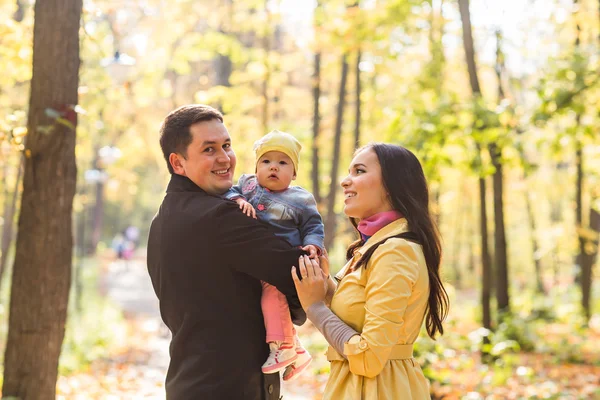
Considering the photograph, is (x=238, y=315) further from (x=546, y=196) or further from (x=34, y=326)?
(x=546, y=196)

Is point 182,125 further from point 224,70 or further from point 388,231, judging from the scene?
point 224,70

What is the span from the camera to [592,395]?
26.1 feet

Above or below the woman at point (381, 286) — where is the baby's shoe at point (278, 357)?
below

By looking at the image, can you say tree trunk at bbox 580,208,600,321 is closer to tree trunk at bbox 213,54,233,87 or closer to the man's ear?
tree trunk at bbox 213,54,233,87

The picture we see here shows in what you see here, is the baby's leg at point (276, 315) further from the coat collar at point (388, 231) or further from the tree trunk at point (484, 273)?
the tree trunk at point (484, 273)

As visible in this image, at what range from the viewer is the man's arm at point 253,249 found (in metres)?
2.66

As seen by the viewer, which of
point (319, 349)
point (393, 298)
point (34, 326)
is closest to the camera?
point (393, 298)

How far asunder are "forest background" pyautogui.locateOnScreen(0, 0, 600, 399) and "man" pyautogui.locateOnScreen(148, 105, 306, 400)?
2.23 meters

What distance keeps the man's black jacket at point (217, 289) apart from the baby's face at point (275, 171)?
1.12ft

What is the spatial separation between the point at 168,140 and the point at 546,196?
27.2 m

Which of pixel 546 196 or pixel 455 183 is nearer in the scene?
pixel 455 183

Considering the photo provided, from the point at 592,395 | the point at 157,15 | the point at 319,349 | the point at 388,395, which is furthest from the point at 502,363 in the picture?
the point at 157,15

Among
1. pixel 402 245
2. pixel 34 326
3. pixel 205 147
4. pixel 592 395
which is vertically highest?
pixel 205 147

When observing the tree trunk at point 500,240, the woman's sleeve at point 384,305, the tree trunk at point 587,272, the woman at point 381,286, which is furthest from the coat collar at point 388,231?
the tree trunk at point 587,272
